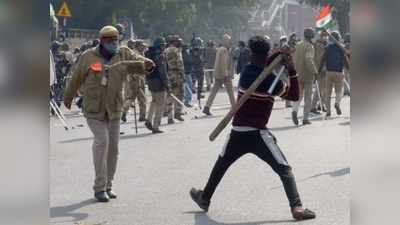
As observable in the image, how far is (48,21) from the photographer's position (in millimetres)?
2141

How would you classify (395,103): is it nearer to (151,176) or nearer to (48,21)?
(48,21)

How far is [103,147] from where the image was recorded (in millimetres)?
7777

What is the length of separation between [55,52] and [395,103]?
60.1 feet

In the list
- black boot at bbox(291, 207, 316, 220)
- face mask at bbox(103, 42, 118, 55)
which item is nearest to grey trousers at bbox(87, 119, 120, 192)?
face mask at bbox(103, 42, 118, 55)

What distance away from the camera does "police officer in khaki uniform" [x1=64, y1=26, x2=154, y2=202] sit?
7.69 metres

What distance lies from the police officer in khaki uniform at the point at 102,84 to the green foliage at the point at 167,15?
34712 mm

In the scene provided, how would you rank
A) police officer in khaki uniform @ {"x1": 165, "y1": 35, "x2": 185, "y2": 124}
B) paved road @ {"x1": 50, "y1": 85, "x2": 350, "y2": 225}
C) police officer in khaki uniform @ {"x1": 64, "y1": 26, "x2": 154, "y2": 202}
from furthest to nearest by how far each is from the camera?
police officer in khaki uniform @ {"x1": 165, "y1": 35, "x2": 185, "y2": 124}
police officer in khaki uniform @ {"x1": 64, "y1": 26, "x2": 154, "y2": 202}
paved road @ {"x1": 50, "y1": 85, "x2": 350, "y2": 225}

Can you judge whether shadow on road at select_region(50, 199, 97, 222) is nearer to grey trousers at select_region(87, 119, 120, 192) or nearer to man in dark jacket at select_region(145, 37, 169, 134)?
grey trousers at select_region(87, 119, 120, 192)

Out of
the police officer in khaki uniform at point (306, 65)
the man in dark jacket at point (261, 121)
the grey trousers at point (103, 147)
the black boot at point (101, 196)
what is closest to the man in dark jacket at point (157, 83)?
the police officer in khaki uniform at point (306, 65)

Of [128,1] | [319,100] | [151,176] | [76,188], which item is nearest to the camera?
[76,188]

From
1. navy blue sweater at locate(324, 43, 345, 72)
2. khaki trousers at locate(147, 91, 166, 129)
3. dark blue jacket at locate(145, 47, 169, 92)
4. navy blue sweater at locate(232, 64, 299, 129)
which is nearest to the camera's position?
navy blue sweater at locate(232, 64, 299, 129)

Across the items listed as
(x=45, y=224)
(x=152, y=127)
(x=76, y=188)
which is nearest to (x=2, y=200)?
(x=45, y=224)

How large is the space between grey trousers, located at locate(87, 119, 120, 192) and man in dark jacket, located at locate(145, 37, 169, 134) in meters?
6.21

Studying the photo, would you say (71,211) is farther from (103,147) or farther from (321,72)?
(321,72)
